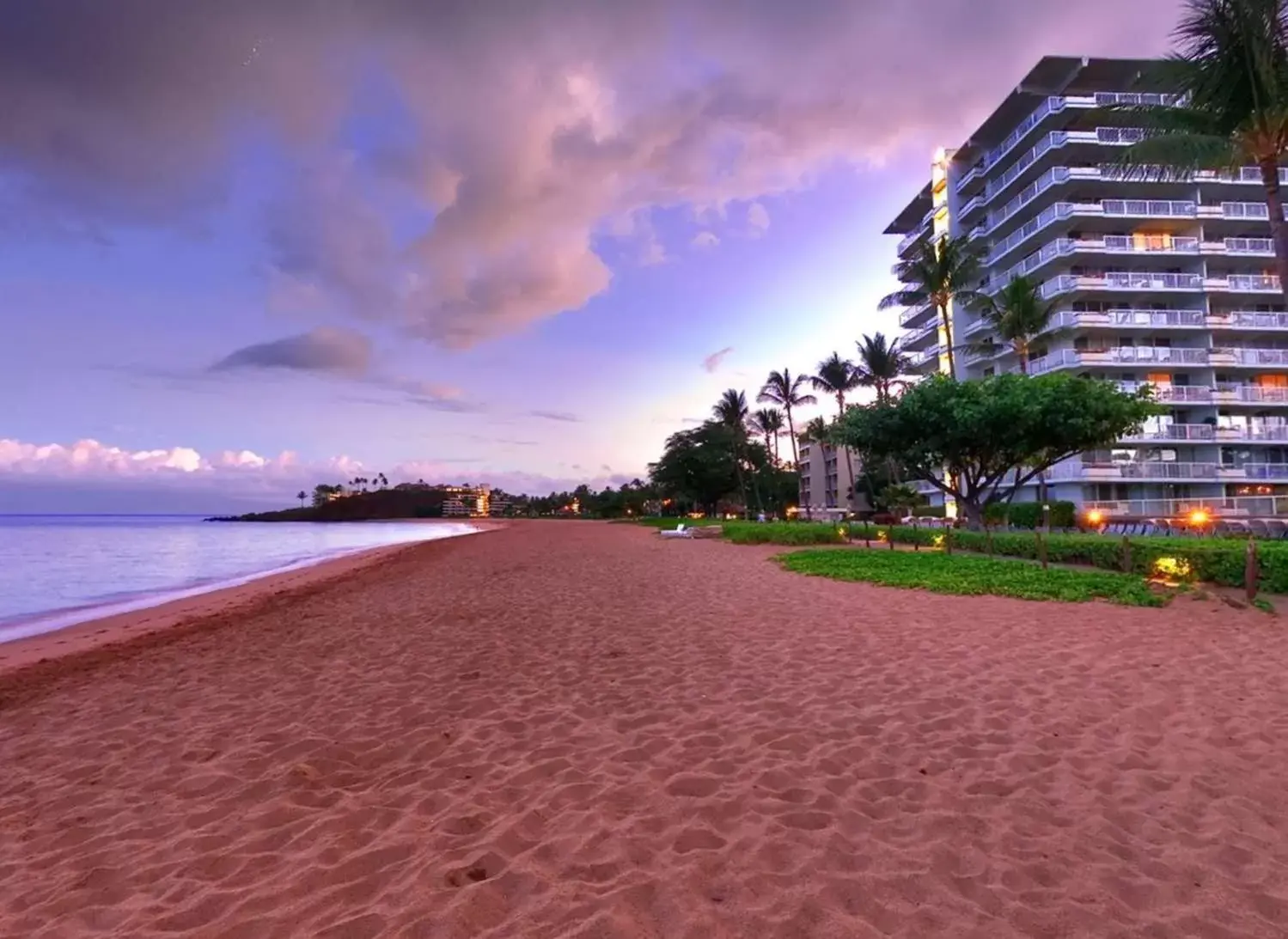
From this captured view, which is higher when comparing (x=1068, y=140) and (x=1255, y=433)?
(x=1068, y=140)

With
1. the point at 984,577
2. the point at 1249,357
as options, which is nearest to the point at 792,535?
the point at 984,577

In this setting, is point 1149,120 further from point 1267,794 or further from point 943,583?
point 1267,794

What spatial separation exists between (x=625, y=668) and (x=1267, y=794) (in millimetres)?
5137

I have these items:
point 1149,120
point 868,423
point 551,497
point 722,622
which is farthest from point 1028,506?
point 551,497

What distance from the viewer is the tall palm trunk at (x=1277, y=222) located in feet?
50.0

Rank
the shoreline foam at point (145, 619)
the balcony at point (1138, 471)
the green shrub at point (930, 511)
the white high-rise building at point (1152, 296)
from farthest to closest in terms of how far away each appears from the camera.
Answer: the green shrub at point (930, 511)
the white high-rise building at point (1152, 296)
the balcony at point (1138, 471)
the shoreline foam at point (145, 619)

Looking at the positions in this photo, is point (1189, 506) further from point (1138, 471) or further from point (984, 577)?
point (984, 577)

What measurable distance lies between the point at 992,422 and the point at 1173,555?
9.52 meters

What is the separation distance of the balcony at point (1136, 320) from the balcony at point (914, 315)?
1458 centimetres

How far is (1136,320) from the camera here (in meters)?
41.9

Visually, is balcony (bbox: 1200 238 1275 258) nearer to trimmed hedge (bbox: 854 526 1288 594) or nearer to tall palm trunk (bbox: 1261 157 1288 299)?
tall palm trunk (bbox: 1261 157 1288 299)

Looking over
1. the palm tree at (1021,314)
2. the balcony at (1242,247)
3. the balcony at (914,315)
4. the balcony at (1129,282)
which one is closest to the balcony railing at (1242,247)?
the balcony at (1242,247)

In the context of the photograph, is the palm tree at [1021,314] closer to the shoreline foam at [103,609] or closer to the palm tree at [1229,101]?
the palm tree at [1229,101]

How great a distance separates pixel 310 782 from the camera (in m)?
4.44
